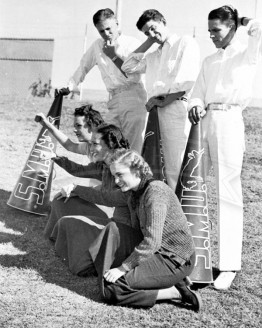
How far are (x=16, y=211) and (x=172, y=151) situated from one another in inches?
75.3

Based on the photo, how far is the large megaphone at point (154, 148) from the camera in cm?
440

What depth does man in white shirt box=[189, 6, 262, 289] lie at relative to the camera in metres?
3.80

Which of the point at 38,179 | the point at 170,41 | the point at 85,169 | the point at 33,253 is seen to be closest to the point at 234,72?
the point at 170,41

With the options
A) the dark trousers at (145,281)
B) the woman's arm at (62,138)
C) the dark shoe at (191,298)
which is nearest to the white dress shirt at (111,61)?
the woman's arm at (62,138)

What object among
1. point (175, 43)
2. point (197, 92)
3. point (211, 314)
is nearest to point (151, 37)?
point (175, 43)

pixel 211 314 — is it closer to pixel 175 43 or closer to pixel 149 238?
pixel 149 238

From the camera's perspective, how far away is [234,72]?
3844mm

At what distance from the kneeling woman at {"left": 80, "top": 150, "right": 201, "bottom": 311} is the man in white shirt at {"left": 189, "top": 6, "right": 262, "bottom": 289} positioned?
54 centimetres

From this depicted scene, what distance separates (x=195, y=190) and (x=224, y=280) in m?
0.65

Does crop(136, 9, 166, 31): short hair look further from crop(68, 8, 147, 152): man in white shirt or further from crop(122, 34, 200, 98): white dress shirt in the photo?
crop(68, 8, 147, 152): man in white shirt

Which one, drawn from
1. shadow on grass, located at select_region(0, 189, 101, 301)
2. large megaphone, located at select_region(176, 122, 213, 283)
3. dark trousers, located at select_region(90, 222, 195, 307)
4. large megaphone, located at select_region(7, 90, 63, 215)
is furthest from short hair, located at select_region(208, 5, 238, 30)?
large megaphone, located at select_region(7, 90, 63, 215)

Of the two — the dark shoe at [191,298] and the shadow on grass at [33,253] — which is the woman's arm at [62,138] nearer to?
the shadow on grass at [33,253]

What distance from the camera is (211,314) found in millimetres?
3250

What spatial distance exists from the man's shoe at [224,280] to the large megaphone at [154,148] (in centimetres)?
95
